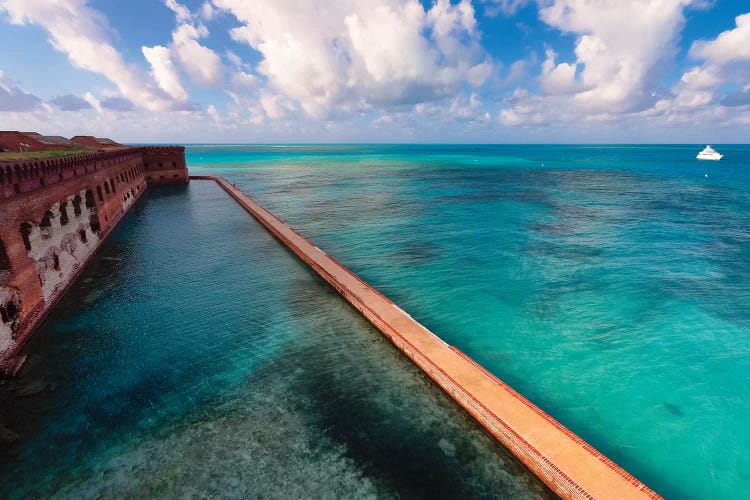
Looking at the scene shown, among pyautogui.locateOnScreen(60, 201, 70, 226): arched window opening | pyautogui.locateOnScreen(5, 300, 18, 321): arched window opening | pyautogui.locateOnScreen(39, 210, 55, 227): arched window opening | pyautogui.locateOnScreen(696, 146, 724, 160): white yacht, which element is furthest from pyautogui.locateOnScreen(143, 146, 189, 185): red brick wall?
pyautogui.locateOnScreen(696, 146, 724, 160): white yacht

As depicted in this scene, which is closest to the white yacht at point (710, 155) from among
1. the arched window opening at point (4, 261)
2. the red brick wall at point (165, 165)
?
the red brick wall at point (165, 165)

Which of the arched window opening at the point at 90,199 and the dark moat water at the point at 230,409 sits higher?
the arched window opening at the point at 90,199

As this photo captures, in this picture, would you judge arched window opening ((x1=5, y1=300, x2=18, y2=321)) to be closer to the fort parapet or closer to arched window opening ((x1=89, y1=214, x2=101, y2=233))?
the fort parapet

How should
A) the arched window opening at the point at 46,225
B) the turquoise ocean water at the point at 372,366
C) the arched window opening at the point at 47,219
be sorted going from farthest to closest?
the arched window opening at the point at 47,219 < the arched window opening at the point at 46,225 < the turquoise ocean water at the point at 372,366

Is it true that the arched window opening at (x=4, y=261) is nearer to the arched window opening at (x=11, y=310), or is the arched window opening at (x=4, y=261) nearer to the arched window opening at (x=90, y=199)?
the arched window opening at (x=11, y=310)

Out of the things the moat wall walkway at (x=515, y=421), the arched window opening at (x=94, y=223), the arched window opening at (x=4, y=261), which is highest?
the arched window opening at (x=4, y=261)

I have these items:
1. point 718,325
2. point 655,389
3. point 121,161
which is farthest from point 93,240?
point 718,325

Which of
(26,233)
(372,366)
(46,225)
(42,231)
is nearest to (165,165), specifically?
(46,225)
